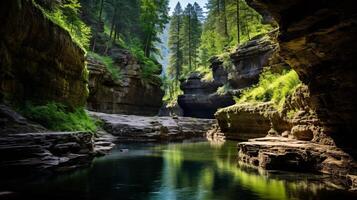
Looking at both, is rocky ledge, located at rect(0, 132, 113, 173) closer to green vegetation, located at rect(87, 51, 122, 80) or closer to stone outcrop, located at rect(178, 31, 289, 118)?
stone outcrop, located at rect(178, 31, 289, 118)

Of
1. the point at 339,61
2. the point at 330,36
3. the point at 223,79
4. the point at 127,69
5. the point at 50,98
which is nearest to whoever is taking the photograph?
the point at 330,36

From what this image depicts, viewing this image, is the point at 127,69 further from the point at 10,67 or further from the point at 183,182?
the point at 183,182

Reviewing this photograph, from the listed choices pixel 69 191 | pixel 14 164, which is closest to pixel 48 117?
pixel 14 164

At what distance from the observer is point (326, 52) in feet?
50.7

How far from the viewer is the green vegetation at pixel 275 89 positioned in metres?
26.0

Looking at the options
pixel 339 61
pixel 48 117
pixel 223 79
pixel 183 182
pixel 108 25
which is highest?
pixel 108 25

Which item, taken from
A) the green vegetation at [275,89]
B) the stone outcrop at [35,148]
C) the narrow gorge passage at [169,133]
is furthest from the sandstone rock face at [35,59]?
the green vegetation at [275,89]

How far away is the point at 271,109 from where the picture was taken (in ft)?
93.6

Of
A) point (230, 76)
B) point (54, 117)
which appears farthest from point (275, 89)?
point (230, 76)

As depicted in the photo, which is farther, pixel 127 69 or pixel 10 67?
pixel 127 69

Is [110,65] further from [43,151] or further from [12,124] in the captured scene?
[43,151]

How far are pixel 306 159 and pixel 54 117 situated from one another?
1580cm

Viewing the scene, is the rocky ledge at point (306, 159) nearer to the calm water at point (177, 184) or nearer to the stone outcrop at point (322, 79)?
the stone outcrop at point (322, 79)

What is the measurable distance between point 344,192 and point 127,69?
132 ft
